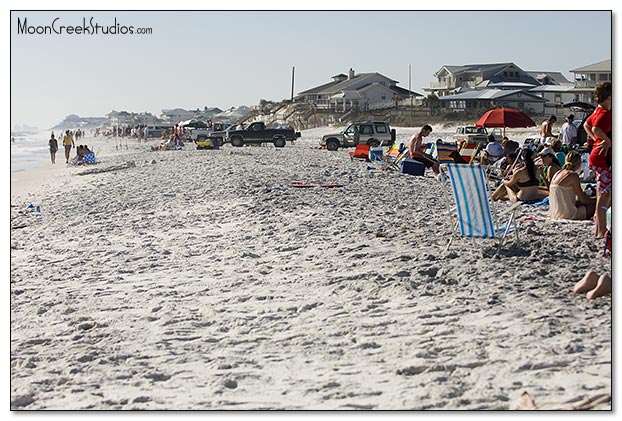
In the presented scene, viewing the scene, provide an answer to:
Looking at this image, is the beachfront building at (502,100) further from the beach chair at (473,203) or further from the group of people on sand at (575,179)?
the beach chair at (473,203)

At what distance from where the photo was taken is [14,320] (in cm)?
673

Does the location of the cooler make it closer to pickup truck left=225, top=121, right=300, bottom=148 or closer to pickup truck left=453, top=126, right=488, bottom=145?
pickup truck left=453, top=126, right=488, bottom=145

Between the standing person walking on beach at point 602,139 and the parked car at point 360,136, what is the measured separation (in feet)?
76.6

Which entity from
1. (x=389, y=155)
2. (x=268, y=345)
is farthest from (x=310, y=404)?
(x=389, y=155)

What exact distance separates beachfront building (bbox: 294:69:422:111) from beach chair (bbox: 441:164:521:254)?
66477 mm

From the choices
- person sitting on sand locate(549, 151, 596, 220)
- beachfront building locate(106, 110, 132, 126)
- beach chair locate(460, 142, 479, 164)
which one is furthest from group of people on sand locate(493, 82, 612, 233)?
beachfront building locate(106, 110, 132, 126)

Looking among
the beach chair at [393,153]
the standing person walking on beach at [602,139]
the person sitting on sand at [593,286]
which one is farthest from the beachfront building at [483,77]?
the person sitting on sand at [593,286]

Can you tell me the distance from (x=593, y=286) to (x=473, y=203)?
5.34 ft

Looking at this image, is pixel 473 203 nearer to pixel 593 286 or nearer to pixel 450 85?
pixel 593 286

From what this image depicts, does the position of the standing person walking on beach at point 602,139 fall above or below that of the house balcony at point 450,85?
below

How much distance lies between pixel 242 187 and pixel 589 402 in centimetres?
959

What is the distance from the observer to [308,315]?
20.0ft

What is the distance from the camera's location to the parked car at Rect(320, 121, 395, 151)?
3056 centimetres

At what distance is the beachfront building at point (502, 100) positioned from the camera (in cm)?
6519
